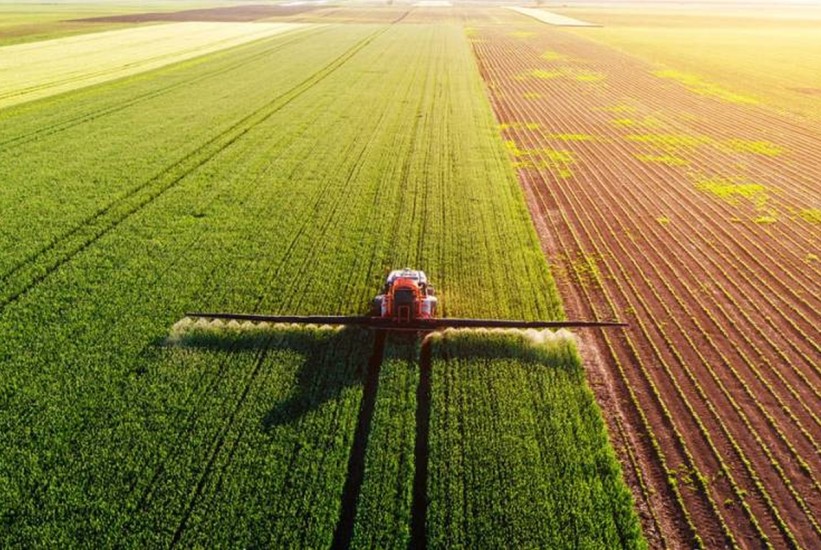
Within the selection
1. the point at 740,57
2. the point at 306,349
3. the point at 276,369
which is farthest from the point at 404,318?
the point at 740,57

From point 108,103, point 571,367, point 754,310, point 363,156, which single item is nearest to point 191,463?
point 571,367

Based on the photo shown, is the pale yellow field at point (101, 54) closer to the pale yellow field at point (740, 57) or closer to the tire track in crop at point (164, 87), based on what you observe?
the tire track in crop at point (164, 87)

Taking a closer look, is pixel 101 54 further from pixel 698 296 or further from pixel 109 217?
pixel 698 296

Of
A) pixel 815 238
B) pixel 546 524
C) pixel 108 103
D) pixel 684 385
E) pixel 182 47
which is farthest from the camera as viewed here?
pixel 182 47

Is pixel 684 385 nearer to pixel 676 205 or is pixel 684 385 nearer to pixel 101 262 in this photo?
pixel 676 205

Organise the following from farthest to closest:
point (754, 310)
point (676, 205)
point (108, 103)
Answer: point (108, 103) < point (676, 205) < point (754, 310)

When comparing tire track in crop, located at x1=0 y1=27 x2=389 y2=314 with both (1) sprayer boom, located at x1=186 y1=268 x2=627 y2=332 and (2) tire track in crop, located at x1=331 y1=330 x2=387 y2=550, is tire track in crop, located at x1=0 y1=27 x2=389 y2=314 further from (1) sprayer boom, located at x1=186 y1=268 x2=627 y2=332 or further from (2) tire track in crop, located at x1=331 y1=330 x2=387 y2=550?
(2) tire track in crop, located at x1=331 y1=330 x2=387 y2=550

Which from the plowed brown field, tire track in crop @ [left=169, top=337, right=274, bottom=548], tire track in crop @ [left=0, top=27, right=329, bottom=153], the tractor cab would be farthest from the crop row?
tire track in crop @ [left=0, top=27, right=329, bottom=153]
